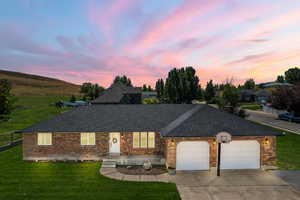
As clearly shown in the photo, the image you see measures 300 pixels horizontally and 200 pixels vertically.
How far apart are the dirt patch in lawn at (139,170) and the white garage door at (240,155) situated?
516 cm

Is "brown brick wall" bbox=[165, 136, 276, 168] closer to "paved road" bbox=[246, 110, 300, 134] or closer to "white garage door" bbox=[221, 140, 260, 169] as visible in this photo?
"white garage door" bbox=[221, 140, 260, 169]

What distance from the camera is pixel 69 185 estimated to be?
40.1 ft

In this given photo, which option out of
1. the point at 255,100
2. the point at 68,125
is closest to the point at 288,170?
the point at 68,125

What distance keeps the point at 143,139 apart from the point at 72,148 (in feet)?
22.4

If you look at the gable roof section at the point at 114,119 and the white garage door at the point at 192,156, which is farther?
the gable roof section at the point at 114,119

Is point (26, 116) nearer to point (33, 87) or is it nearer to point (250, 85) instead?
point (33, 87)

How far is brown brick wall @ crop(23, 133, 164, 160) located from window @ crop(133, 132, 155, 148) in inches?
14.8

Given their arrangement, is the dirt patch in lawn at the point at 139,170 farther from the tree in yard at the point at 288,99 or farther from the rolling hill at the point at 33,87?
the rolling hill at the point at 33,87

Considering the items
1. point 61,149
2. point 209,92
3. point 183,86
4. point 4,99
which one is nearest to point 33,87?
point 183,86

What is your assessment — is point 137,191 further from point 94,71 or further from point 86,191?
point 94,71

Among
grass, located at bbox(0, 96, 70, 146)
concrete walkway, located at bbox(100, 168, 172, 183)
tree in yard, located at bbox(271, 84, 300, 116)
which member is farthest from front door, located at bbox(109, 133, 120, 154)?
tree in yard, located at bbox(271, 84, 300, 116)

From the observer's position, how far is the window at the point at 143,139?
1752cm

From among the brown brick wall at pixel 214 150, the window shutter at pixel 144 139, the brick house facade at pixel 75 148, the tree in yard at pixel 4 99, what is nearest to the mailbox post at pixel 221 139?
the brown brick wall at pixel 214 150

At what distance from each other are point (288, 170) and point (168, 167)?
9784 millimetres
